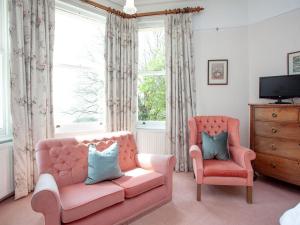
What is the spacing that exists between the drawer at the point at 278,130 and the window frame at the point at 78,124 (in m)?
2.63

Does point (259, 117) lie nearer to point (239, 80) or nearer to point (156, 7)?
point (239, 80)

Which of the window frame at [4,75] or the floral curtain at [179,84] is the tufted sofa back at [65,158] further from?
the floral curtain at [179,84]

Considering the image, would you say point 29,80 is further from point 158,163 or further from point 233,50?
point 233,50

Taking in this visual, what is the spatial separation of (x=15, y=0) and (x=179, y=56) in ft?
8.47

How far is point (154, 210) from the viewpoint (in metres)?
2.48

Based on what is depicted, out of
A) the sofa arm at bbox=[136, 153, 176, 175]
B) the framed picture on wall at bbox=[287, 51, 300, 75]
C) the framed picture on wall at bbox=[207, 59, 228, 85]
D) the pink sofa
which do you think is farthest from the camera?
the framed picture on wall at bbox=[207, 59, 228, 85]

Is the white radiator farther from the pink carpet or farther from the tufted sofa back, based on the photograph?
the tufted sofa back

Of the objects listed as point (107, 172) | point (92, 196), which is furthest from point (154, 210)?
point (92, 196)

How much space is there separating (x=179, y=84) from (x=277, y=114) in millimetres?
1649

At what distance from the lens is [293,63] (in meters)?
3.35

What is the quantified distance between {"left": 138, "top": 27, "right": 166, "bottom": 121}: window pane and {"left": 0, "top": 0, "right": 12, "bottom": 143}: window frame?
224cm

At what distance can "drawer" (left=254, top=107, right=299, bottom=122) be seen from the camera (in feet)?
9.46

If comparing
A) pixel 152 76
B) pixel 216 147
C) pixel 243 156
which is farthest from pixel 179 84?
pixel 243 156

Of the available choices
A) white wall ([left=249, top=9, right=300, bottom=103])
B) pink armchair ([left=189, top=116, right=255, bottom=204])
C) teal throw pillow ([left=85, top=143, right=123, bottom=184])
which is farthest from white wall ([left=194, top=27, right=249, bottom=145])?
teal throw pillow ([left=85, top=143, right=123, bottom=184])
